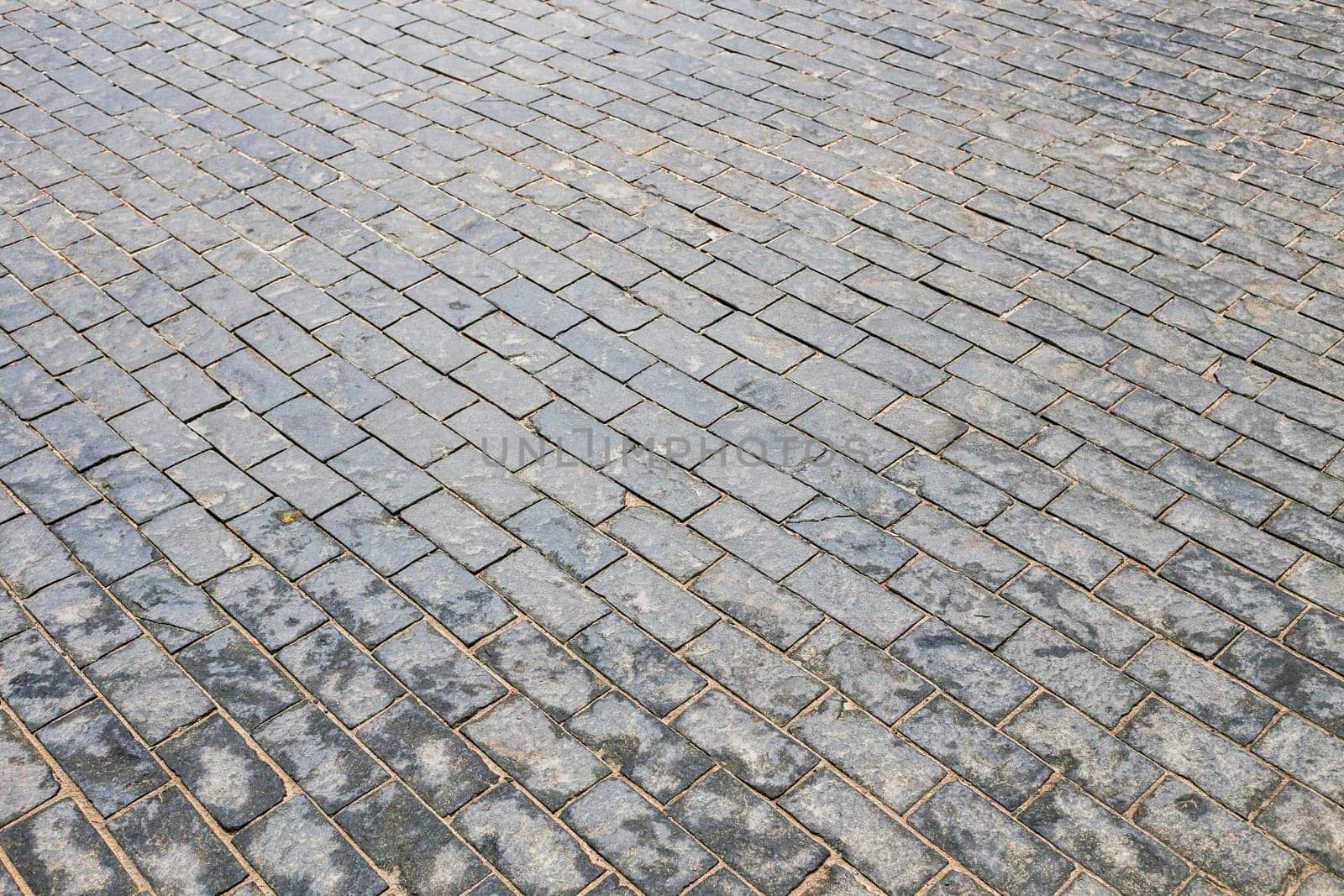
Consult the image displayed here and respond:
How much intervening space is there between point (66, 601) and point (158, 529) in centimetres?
45

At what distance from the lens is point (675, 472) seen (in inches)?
210

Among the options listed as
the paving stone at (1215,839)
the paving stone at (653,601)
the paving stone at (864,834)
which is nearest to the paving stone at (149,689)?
the paving stone at (653,601)

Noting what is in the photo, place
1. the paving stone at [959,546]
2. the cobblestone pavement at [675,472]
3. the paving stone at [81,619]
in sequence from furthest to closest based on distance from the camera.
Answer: the paving stone at [959,546] < the paving stone at [81,619] < the cobblestone pavement at [675,472]

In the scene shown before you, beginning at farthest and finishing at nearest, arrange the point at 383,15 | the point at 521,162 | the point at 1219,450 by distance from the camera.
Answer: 1. the point at 383,15
2. the point at 521,162
3. the point at 1219,450

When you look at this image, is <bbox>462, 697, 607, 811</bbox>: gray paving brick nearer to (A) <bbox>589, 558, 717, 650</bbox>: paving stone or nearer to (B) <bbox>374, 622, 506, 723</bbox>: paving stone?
(B) <bbox>374, 622, 506, 723</bbox>: paving stone

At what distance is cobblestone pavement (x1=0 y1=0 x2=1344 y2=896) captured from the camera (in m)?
4.08

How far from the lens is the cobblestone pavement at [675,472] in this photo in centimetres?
408

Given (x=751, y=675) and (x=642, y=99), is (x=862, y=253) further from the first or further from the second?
(x=751, y=675)

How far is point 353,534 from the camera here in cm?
504

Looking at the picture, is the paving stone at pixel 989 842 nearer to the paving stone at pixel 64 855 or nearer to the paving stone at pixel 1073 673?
the paving stone at pixel 1073 673

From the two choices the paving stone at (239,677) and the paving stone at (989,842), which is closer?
the paving stone at (989,842)

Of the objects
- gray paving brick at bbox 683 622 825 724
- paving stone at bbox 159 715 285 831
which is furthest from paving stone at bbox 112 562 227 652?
gray paving brick at bbox 683 622 825 724

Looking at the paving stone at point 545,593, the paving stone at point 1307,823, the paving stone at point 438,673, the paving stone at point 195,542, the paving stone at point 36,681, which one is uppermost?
the paving stone at point 1307,823

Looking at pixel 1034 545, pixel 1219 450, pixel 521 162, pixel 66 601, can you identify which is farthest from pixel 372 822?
pixel 521 162
